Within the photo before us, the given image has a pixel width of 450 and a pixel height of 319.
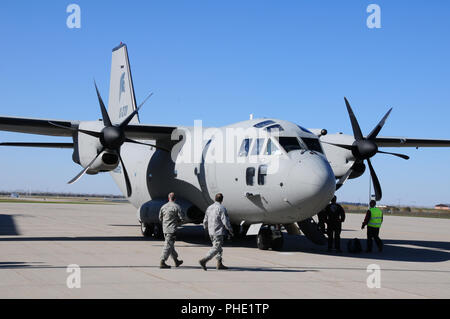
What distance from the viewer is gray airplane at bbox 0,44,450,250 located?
45.7 ft

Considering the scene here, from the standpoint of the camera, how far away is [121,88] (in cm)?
2441

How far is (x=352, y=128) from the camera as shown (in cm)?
1839

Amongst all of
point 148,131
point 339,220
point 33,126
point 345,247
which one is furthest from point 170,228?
point 33,126

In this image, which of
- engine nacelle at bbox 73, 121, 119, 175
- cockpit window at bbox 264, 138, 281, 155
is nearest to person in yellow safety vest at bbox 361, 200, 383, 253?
cockpit window at bbox 264, 138, 281, 155

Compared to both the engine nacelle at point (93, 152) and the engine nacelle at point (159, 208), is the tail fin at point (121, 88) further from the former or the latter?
the engine nacelle at point (159, 208)

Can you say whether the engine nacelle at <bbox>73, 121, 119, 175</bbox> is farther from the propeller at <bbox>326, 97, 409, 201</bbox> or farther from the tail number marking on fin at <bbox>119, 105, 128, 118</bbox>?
the propeller at <bbox>326, 97, 409, 201</bbox>

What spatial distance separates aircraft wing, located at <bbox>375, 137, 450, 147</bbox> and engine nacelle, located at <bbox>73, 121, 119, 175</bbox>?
1083 cm

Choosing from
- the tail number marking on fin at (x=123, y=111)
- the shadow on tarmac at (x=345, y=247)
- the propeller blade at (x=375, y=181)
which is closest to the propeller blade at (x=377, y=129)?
the propeller blade at (x=375, y=181)

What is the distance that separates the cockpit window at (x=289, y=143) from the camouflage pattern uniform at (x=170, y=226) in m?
4.37

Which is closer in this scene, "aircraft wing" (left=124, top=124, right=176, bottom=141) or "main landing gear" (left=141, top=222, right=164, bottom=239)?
"aircraft wing" (left=124, top=124, right=176, bottom=141)

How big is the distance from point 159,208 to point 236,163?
175 inches

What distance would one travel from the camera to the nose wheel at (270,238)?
1544 centimetres

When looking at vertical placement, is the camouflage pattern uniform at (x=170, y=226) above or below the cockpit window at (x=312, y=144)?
below
